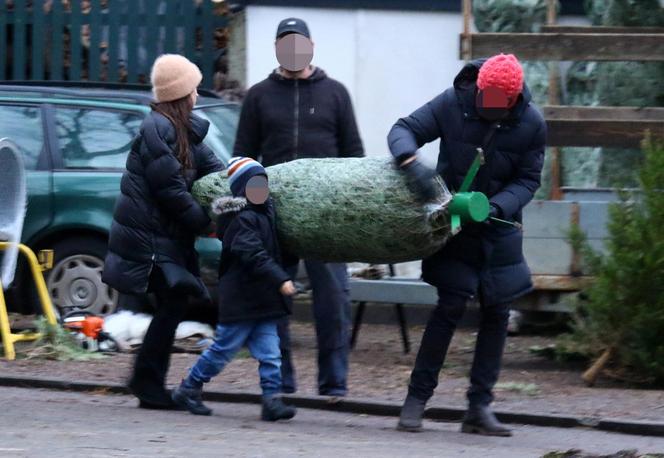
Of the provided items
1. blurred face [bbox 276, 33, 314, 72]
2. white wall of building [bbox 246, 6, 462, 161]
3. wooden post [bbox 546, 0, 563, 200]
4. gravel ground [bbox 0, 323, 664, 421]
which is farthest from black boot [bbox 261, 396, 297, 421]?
white wall of building [bbox 246, 6, 462, 161]

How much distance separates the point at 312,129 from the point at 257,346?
4.44 ft

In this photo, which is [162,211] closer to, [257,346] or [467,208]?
[257,346]

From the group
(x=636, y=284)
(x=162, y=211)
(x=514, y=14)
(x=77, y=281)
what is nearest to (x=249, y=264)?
(x=162, y=211)

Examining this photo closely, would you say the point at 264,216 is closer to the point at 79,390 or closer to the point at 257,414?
the point at 257,414

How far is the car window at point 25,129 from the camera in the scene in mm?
9656

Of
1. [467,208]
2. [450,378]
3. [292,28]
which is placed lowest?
[450,378]

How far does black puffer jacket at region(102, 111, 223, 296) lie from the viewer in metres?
6.72

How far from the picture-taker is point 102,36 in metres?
12.2

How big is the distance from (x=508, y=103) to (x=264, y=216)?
3.96 ft

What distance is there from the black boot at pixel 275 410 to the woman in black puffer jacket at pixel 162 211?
1.97ft

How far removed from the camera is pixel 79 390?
777cm

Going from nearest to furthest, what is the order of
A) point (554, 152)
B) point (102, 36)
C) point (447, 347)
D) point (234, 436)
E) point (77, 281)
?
point (234, 436)
point (447, 347)
point (77, 281)
point (554, 152)
point (102, 36)

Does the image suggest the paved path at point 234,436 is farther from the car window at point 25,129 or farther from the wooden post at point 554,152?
the wooden post at point 554,152

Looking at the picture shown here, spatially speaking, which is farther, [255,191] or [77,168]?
[77,168]
